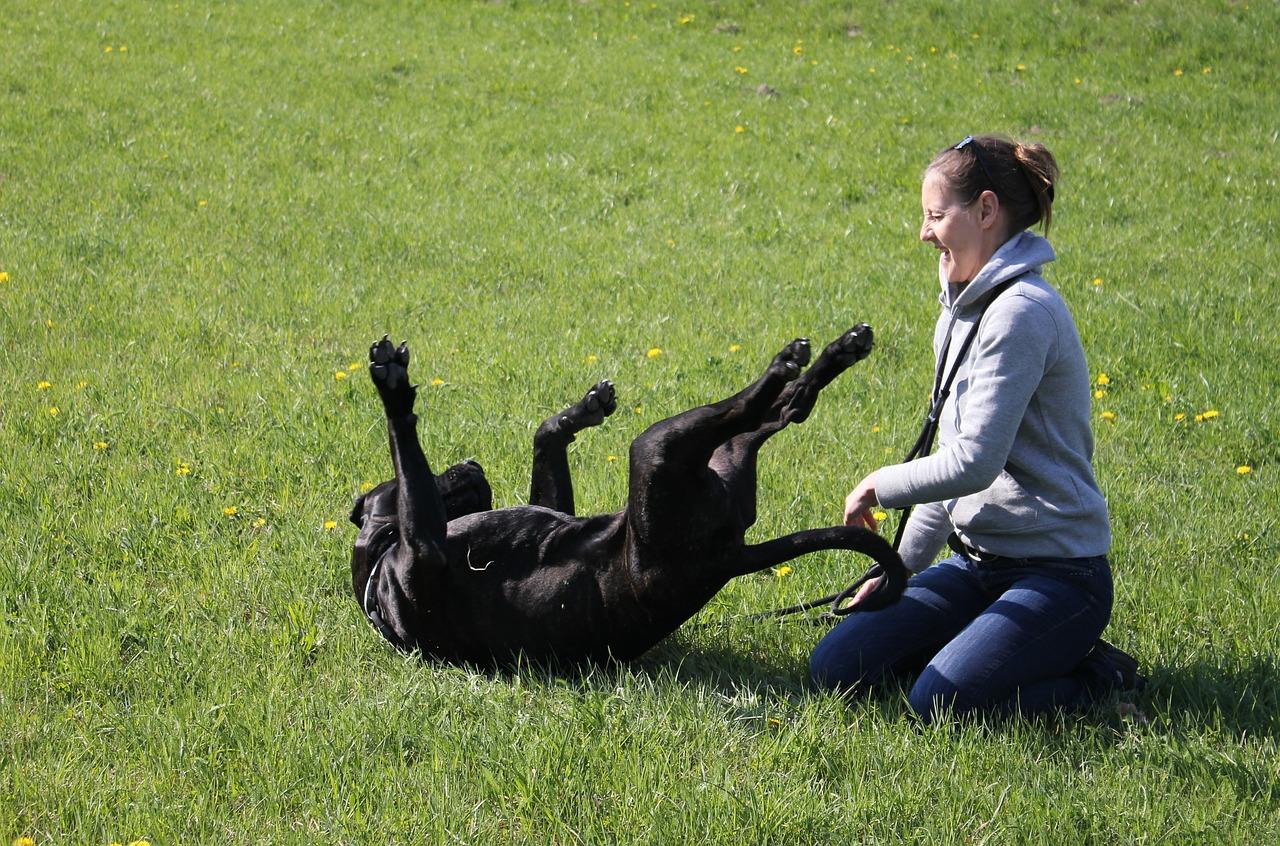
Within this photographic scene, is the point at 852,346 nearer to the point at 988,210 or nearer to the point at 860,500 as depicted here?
the point at 860,500

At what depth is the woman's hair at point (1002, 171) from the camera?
3346 mm

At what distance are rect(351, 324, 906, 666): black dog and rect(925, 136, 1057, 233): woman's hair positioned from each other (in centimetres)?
56

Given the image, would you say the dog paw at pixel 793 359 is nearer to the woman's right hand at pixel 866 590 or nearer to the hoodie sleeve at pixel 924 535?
the woman's right hand at pixel 866 590

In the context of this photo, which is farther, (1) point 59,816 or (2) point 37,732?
(2) point 37,732

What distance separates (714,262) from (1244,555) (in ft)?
14.5

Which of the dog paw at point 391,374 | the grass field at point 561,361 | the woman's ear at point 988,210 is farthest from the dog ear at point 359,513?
the woman's ear at point 988,210

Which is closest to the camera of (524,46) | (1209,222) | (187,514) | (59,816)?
(59,816)

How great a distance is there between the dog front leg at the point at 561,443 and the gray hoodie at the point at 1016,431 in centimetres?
115

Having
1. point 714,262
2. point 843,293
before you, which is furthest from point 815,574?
point 714,262

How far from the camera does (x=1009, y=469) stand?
135 inches

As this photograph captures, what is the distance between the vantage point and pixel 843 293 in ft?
24.6

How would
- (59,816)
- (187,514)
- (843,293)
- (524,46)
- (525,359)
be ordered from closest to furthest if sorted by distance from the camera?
(59,816)
(187,514)
(525,359)
(843,293)
(524,46)

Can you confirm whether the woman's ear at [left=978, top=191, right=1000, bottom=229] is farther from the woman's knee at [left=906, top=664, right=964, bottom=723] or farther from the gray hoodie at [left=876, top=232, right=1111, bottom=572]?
the woman's knee at [left=906, top=664, right=964, bottom=723]

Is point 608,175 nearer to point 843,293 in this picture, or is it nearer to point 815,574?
point 843,293
